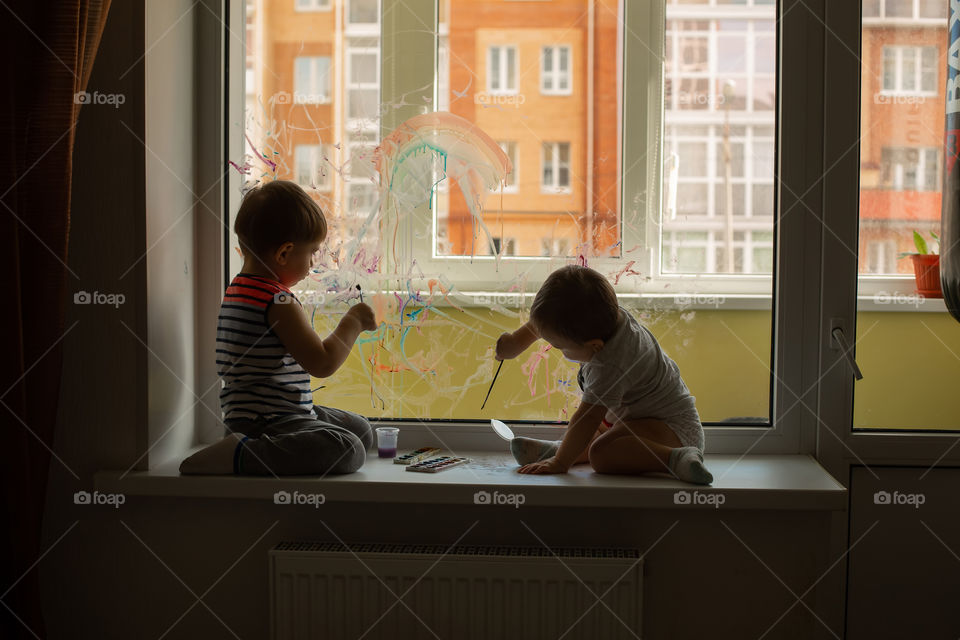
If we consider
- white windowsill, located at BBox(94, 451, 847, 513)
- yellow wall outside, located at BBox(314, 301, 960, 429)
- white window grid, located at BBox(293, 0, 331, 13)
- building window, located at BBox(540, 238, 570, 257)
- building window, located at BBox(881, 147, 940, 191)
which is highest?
white window grid, located at BBox(293, 0, 331, 13)

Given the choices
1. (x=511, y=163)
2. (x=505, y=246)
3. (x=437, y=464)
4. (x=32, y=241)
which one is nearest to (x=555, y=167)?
(x=511, y=163)

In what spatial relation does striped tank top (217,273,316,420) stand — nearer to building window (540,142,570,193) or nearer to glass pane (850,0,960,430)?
building window (540,142,570,193)

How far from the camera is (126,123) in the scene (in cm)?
153

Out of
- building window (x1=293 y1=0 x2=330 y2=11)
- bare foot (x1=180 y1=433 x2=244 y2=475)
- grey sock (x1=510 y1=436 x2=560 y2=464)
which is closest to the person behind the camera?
bare foot (x1=180 y1=433 x2=244 y2=475)

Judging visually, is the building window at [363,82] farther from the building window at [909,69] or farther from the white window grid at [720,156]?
the building window at [909,69]

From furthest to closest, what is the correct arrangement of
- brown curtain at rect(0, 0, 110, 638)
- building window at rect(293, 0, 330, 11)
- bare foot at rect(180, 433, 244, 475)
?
1. building window at rect(293, 0, 330, 11)
2. bare foot at rect(180, 433, 244, 475)
3. brown curtain at rect(0, 0, 110, 638)

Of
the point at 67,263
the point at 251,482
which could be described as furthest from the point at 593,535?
the point at 67,263

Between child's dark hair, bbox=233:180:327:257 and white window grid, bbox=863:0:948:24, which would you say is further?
white window grid, bbox=863:0:948:24

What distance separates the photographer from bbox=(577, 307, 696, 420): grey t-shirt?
5.00ft

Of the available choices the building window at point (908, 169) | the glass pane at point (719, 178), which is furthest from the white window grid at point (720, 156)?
the building window at point (908, 169)

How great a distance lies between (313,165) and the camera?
1.71m

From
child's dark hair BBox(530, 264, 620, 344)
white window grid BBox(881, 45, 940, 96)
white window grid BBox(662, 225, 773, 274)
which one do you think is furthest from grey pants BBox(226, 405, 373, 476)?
white window grid BBox(881, 45, 940, 96)

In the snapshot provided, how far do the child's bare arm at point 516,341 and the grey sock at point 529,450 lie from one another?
18 cm

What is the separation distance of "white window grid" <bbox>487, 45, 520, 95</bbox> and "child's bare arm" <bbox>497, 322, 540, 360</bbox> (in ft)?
1.68
